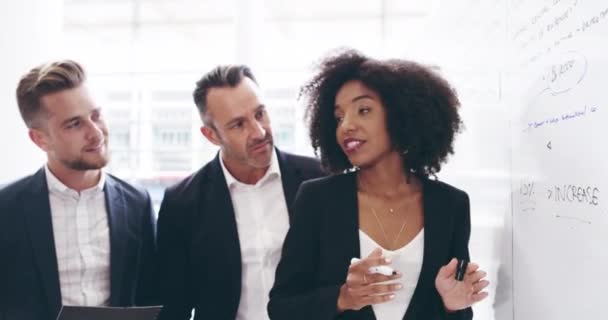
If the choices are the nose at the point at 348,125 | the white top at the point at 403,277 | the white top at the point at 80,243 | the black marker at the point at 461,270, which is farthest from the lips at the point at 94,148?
the black marker at the point at 461,270

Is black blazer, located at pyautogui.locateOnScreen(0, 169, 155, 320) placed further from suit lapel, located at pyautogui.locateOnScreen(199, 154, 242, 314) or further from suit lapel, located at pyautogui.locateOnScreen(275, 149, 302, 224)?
suit lapel, located at pyautogui.locateOnScreen(275, 149, 302, 224)

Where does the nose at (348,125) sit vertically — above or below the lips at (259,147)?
above

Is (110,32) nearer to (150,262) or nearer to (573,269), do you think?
(150,262)

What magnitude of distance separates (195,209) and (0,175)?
1656 mm

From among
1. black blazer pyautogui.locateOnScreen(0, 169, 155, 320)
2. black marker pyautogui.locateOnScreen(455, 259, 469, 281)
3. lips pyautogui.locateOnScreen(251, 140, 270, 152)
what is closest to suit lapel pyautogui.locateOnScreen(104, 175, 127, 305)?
black blazer pyautogui.locateOnScreen(0, 169, 155, 320)

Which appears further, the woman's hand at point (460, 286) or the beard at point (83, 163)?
the beard at point (83, 163)

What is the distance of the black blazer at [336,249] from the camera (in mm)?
1196

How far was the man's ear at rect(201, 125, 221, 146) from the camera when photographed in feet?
6.30

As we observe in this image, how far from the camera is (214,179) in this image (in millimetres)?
1794

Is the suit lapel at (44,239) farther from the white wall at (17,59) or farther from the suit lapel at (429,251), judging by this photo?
the white wall at (17,59)

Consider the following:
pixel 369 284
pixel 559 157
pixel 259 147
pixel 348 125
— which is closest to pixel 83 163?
→ pixel 259 147

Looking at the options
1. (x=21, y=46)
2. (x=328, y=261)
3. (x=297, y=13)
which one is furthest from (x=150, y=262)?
(x=297, y=13)

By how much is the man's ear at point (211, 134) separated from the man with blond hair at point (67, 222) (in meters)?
0.38

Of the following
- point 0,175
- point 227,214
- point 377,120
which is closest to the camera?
point 377,120
